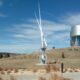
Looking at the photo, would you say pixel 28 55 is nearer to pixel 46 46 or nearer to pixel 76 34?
pixel 46 46

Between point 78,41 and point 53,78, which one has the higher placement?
point 78,41

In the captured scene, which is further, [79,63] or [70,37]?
[70,37]

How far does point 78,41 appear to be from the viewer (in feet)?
341

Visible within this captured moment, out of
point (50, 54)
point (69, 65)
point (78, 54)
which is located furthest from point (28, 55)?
point (69, 65)

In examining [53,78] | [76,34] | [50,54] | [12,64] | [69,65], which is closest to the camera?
[53,78]

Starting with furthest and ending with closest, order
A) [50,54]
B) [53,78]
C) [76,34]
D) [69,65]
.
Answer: [76,34] → [50,54] → [69,65] → [53,78]

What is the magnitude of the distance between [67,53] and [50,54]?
3926 mm

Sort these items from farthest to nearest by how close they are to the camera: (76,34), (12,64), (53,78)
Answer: (76,34), (12,64), (53,78)

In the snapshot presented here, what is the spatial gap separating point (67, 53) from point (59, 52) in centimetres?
250

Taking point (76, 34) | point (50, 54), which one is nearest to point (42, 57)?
point (50, 54)

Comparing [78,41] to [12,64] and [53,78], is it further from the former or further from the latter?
[53,78]

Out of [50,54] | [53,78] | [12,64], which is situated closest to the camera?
[53,78]

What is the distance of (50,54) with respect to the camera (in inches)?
2618

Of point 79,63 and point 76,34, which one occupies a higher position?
point 76,34
